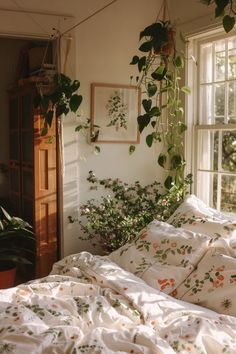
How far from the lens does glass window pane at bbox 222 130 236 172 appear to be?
3.50 metres

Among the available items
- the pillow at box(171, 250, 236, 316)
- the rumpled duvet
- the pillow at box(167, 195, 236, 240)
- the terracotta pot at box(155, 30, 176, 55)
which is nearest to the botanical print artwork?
the terracotta pot at box(155, 30, 176, 55)

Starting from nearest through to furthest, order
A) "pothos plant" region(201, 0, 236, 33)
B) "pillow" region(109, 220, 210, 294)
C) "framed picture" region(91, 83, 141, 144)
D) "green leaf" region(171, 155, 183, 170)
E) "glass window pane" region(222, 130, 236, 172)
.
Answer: "pothos plant" region(201, 0, 236, 33) → "pillow" region(109, 220, 210, 294) → "glass window pane" region(222, 130, 236, 172) → "green leaf" region(171, 155, 183, 170) → "framed picture" region(91, 83, 141, 144)

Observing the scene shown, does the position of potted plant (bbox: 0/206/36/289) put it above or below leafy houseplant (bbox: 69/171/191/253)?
below

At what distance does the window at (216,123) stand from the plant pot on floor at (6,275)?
1.72 m

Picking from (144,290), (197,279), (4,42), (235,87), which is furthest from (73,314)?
(4,42)

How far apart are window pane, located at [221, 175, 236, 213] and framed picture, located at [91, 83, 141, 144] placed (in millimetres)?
887

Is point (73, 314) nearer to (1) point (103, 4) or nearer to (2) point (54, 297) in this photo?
(2) point (54, 297)

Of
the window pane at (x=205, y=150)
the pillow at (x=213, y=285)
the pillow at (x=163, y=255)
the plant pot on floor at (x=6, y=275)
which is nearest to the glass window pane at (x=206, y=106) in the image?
the window pane at (x=205, y=150)

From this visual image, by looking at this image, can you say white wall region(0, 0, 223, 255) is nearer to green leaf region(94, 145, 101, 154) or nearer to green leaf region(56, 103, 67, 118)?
green leaf region(94, 145, 101, 154)

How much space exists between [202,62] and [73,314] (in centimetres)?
242

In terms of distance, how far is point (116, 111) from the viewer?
380 cm

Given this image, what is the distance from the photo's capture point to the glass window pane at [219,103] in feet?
11.3

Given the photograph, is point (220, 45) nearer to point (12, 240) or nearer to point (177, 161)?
point (177, 161)

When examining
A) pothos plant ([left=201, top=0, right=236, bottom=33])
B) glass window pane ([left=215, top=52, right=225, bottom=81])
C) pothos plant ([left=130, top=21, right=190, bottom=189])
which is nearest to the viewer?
pothos plant ([left=201, top=0, right=236, bottom=33])
